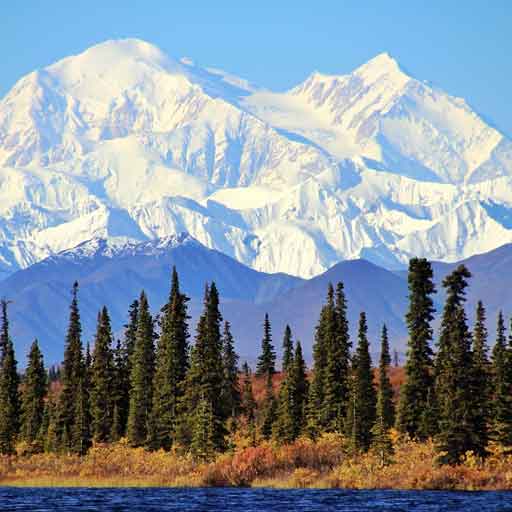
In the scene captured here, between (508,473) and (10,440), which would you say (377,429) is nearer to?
(508,473)

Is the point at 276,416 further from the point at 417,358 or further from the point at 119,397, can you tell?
the point at 417,358

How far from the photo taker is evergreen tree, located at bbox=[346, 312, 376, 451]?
112m

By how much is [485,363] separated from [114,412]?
107 feet

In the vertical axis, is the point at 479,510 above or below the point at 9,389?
below

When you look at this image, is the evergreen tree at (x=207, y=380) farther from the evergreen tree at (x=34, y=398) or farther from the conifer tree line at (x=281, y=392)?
the evergreen tree at (x=34, y=398)

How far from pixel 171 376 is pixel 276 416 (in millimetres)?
16728

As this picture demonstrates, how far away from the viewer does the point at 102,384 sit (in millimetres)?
140250

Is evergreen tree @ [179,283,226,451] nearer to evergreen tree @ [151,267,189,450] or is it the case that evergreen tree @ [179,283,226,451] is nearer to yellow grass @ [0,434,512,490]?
yellow grass @ [0,434,512,490]

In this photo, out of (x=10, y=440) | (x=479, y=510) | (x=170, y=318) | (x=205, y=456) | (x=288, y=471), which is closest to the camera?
(x=479, y=510)

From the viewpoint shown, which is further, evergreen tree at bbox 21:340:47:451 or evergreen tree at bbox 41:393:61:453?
evergreen tree at bbox 21:340:47:451

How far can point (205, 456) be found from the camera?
11456cm

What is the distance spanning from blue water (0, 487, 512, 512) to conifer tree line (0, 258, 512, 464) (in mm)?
7782

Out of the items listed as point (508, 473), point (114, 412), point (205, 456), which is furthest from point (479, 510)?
point (114, 412)

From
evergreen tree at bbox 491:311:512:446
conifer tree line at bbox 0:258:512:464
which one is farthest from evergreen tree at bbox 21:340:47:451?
evergreen tree at bbox 491:311:512:446
